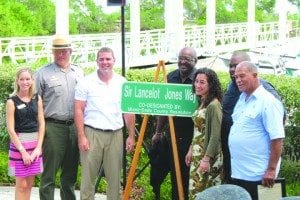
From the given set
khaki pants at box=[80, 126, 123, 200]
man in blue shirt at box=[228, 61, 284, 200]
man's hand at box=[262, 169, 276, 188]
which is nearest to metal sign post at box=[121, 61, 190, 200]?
khaki pants at box=[80, 126, 123, 200]

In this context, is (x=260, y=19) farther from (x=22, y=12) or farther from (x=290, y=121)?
(x=290, y=121)

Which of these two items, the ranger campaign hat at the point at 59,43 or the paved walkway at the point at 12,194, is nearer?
the ranger campaign hat at the point at 59,43

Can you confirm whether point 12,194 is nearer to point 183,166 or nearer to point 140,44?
point 183,166

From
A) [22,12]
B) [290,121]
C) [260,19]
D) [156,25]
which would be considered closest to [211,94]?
[290,121]

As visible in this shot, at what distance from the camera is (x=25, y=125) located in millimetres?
6297

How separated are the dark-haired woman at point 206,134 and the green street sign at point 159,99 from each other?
0.32m

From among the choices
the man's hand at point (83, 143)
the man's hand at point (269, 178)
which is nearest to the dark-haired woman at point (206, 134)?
the man's hand at point (269, 178)

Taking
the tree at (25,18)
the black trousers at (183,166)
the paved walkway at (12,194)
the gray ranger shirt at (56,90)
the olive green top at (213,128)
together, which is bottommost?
the paved walkway at (12,194)

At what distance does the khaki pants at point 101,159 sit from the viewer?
640 centimetres

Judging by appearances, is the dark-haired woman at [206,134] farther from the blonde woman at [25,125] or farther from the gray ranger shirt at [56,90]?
the blonde woman at [25,125]

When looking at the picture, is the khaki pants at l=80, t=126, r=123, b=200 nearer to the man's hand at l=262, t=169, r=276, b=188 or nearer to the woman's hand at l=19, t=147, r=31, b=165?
the woman's hand at l=19, t=147, r=31, b=165

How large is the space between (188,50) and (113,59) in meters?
0.68

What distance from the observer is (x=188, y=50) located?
20.5 ft

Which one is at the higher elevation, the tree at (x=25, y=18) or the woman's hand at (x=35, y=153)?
the tree at (x=25, y=18)
